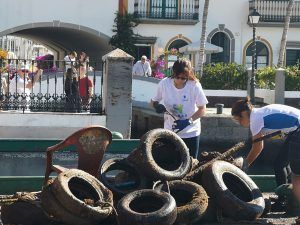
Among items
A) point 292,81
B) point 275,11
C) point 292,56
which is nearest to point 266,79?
point 292,81

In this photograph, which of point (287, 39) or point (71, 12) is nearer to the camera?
point (71, 12)

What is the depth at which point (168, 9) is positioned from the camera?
115 feet

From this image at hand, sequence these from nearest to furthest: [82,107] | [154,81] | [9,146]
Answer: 1. [9,146]
2. [82,107]
3. [154,81]

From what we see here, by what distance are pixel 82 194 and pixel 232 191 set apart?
167 centimetres

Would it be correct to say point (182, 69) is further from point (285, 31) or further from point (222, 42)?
point (222, 42)

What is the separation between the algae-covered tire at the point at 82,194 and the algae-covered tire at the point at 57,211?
1.6 inches

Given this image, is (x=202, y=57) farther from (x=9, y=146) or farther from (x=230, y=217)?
(x=230, y=217)

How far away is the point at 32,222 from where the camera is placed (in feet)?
23.3

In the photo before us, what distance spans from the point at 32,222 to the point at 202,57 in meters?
24.6

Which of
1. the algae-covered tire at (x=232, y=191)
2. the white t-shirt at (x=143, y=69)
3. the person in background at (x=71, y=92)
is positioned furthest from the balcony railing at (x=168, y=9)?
the algae-covered tire at (x=232, y=191)

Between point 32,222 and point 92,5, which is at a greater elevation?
point 92,5

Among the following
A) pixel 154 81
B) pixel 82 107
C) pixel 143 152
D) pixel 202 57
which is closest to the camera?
pixel 143 152

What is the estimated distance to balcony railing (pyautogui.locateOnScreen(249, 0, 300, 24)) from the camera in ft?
116

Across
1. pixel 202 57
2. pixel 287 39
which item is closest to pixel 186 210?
pixel 202 57
